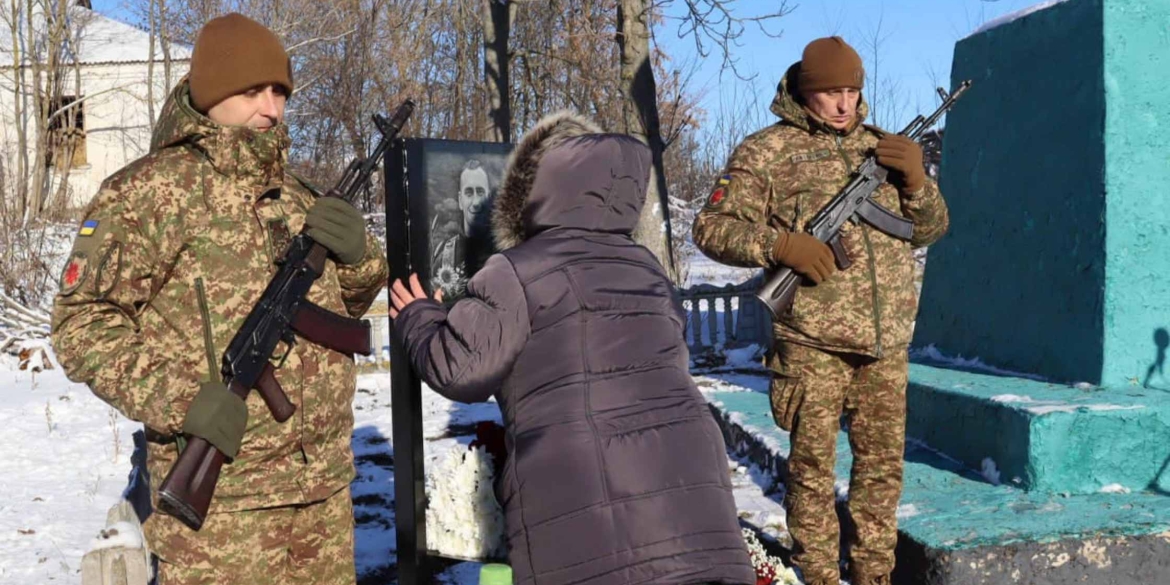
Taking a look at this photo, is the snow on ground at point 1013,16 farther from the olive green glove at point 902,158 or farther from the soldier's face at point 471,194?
the soldier's face at point 471,194

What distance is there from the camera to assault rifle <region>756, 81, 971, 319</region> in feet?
11.2

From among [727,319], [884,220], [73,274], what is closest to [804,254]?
[884,220]

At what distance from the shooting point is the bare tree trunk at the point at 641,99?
9.35m

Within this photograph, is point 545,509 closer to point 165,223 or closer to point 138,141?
point 165,223

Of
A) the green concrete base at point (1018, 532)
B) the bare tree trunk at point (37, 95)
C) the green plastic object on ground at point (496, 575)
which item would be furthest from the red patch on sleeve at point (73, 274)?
the bare tree trunk at point (37, 95)

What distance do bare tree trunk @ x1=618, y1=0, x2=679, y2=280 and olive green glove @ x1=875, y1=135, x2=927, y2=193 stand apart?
5792 millimetres

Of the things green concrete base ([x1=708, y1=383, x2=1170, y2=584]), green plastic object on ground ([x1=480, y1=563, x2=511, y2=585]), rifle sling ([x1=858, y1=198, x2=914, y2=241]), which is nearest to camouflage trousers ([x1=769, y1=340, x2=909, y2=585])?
green concrete base ([x1=708, y1=383, x2=1170, y2=584])

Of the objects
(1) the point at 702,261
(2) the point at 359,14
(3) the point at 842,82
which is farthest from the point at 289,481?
(2) the point at 359,14

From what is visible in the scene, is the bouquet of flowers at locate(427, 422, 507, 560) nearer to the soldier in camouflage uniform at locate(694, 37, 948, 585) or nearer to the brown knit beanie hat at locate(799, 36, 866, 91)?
the soldier in camouflage uniform at locate(694, 37, 948, 585)

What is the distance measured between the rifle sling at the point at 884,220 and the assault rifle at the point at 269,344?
5.79ft

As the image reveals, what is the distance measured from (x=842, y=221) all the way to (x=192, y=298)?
6.79ft

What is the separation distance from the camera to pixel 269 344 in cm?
233

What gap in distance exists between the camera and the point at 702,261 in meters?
19.9

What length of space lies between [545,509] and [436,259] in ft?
4.17
